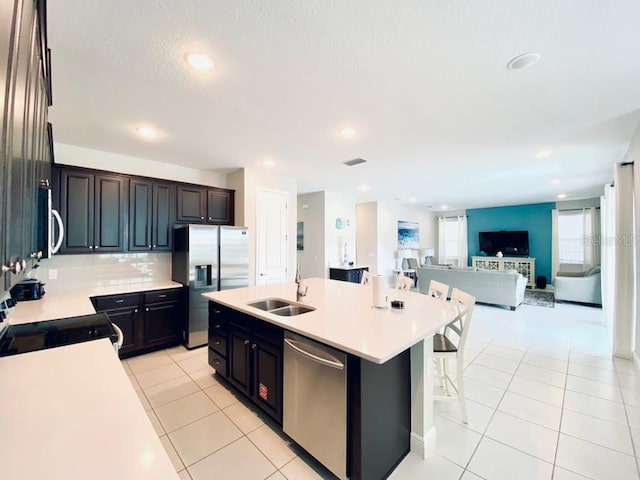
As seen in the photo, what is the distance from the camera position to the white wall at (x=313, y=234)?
22.2 ft

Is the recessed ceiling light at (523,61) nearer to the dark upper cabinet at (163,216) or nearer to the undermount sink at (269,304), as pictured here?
the undermount sink at (269,304)

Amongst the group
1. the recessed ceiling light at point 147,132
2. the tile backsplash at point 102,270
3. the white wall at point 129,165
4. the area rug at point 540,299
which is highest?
the recessed ceiling light at point 147,132

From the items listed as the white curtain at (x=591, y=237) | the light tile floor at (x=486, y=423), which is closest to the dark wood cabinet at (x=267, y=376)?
the light tile floor at (x=486, y=423)

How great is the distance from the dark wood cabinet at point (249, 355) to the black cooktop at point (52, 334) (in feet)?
3.01

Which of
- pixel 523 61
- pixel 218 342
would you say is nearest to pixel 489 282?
pixel 523 61

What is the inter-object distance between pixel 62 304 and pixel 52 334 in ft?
3.49

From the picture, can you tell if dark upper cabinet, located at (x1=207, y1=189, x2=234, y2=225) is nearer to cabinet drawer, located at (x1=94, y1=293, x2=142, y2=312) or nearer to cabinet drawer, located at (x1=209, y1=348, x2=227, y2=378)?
cabinet drawer, located at (x1=94, y1=293, x2=142, y2=312)

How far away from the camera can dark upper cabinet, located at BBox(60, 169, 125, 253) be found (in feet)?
10.4

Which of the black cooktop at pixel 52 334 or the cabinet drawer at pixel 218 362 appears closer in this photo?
the black cooktop at pixel 52 334

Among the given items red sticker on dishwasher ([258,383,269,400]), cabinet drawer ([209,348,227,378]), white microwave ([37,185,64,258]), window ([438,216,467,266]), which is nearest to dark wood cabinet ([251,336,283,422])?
red sticker on dishwasher ([258,383,269,400])

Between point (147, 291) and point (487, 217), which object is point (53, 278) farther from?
point (487, 217)

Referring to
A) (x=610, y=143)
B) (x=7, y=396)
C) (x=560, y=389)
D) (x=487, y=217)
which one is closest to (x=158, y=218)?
(x=7, y=396)

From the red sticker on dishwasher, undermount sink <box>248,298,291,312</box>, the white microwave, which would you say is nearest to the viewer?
the white microwave

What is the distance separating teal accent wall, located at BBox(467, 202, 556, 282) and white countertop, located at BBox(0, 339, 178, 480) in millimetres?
10722
